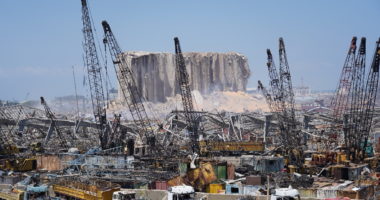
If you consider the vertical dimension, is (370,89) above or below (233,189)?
above

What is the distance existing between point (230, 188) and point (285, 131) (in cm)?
2757

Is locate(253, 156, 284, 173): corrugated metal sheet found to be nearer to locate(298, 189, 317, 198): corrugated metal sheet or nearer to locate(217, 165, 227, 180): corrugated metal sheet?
locate(217, 165, 227, 180): corrugated metal sheet

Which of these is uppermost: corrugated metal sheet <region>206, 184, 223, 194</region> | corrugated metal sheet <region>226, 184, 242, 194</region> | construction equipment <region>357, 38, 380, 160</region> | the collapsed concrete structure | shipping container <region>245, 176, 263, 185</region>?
the collapsed concrete structure

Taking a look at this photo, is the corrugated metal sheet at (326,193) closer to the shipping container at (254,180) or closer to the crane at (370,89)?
the shipping container at (254,180)

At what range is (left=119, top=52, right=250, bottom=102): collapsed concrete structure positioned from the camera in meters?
179

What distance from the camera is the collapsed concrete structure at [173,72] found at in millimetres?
178625

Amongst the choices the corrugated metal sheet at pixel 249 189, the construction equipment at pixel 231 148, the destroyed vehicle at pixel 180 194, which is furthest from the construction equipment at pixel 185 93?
the destroyed vehicle at pixel 180 194

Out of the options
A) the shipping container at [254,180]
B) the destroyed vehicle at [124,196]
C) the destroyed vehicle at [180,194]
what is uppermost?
the destroyed vehicle at [180,194]

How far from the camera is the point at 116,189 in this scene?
28344 mm

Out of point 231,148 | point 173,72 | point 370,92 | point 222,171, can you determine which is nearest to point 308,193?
point 222,171

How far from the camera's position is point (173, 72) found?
184 meters

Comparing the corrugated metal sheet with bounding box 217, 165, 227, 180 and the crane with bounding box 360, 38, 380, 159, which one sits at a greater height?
the crane with bounding box 360, 38, 380, 159

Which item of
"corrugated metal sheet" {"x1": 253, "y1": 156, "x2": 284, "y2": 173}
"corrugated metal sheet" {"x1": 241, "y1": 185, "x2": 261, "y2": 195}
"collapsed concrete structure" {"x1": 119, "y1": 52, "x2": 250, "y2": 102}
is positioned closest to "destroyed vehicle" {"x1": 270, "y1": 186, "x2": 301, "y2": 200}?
"corrugated metal sheet" {"x1": 241, "y1": 185, "x2": 261, "y2": 195}

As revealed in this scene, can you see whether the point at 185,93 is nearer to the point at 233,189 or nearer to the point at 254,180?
the point at 254,180
